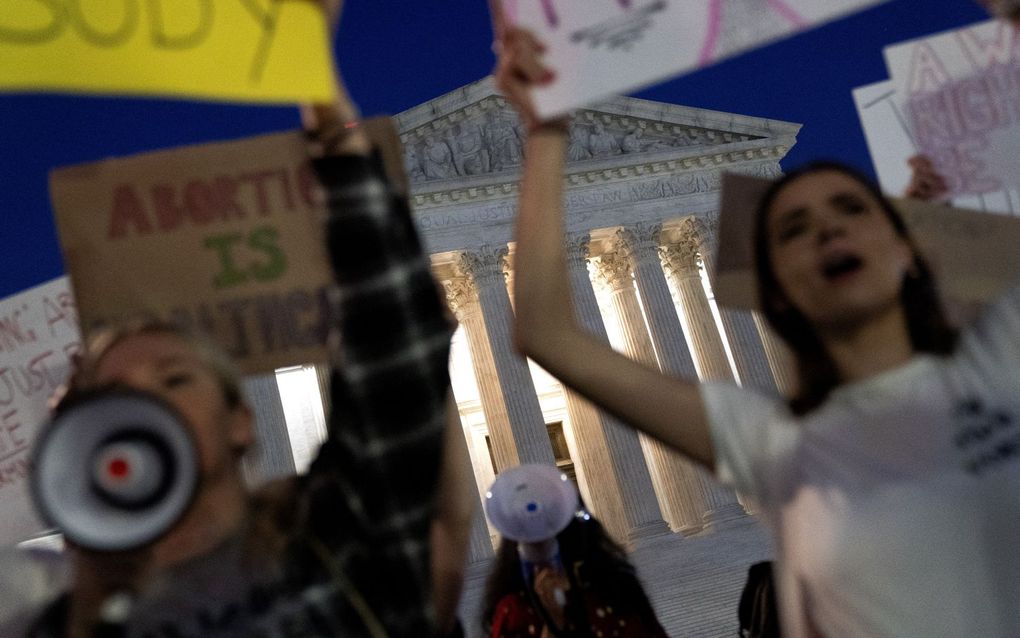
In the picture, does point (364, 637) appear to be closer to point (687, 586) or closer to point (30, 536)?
point (30, 536)

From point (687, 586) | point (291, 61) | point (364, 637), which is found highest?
point (291, 61)

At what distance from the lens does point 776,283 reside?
2.02m

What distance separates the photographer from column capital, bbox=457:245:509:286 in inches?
1062

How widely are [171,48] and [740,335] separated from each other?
27.8 metres

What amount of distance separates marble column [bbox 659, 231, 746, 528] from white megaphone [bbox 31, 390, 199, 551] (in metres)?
27.1

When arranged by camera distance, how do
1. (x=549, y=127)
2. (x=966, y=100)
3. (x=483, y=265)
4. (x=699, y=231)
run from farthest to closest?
(x=699, y=231), (x=483, y=265), (x=966, y=100), (x=549, y=127)

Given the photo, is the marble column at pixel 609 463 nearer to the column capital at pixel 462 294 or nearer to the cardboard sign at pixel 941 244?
the column capital at pixel 462 294

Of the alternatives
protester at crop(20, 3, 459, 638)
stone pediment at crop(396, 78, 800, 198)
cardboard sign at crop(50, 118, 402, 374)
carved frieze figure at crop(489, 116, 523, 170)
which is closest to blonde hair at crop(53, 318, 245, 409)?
protester at crop(20, 3, 459, 638)

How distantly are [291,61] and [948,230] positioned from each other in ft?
6.43

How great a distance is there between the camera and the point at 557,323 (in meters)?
2.03

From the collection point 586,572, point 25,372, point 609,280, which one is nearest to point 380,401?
point 25,372

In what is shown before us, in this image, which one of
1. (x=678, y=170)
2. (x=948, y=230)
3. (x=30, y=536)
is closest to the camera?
(x=948, y=230)

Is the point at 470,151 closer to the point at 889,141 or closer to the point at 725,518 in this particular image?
the point at 725,518

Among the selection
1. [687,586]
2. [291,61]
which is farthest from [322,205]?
[687,586]
